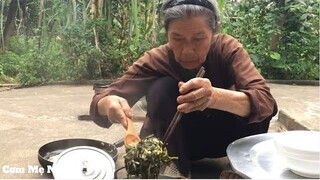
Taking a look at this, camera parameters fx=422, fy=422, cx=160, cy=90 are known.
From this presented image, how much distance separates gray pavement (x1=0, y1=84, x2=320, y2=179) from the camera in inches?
31.8

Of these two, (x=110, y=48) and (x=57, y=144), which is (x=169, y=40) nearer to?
(x=110, y=48)

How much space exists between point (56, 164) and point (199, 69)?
33 cm

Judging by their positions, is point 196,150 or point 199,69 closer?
point 199,69

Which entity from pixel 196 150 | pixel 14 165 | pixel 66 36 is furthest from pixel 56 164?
pixel 196 150

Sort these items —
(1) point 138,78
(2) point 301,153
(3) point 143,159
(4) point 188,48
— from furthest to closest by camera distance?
1. (1) point 138,78
2. (4) point 188,48
3. (3) point 143,159
4. (2) point 301,153

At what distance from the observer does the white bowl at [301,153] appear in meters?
0.59

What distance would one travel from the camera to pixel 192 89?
0.73 meters

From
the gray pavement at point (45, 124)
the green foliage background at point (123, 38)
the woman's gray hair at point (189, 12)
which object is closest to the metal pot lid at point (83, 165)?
the gray pavement at point (45, 124)

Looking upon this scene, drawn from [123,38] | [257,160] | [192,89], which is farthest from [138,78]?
[257,160]

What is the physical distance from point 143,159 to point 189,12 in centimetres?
28

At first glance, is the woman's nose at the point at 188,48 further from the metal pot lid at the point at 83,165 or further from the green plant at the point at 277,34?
the metal pot lid at the point at 83,165

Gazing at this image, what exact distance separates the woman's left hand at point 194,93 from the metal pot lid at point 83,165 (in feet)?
0.55

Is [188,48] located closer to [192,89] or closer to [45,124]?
[192,89]

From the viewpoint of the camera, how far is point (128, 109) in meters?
0.82
